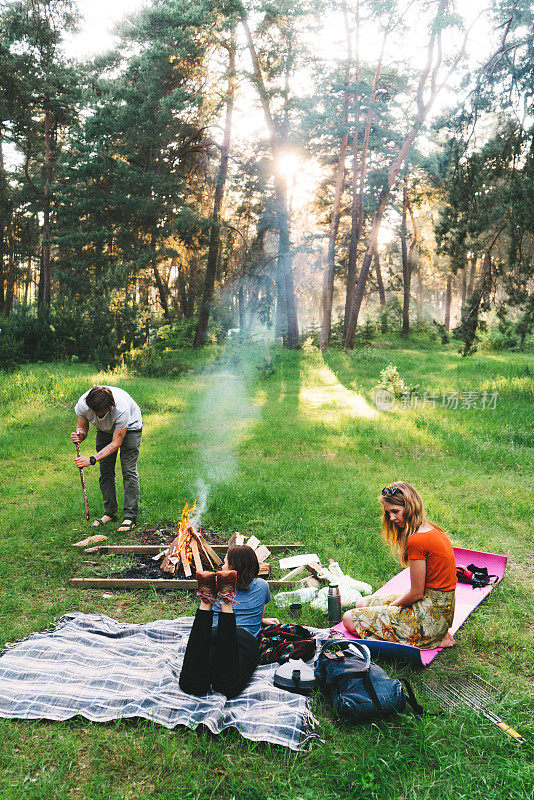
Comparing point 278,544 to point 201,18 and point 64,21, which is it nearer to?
point 201,18

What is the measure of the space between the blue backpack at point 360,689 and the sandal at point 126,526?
11.7ft

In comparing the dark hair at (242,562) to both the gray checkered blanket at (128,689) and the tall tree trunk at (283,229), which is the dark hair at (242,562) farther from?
the tall tree trunk at (283,229)

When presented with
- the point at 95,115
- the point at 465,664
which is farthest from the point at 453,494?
the point at 95,115

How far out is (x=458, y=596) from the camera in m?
4.93

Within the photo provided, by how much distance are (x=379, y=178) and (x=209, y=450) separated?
67.5ft

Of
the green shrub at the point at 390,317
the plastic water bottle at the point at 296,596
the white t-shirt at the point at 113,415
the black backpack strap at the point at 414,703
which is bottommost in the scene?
the plastic water bottle at the point at 296,596

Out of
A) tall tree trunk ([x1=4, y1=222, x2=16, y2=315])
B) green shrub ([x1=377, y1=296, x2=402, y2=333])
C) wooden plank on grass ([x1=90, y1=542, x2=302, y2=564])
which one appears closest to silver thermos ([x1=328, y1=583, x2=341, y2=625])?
wooden plank on grass ([x1=90, y1=542, x2=302, y2=564])

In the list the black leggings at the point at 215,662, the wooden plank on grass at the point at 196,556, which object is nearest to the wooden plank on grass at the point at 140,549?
the wooden plank on grass at the point at 196,556

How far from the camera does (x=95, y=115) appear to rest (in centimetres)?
2130

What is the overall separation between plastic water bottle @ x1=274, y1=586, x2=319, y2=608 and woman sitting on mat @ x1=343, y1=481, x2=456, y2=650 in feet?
2.52

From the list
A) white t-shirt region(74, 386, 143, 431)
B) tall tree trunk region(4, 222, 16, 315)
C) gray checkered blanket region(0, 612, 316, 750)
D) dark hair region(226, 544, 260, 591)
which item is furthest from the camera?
tall tree trunk region(4, 222, 16, 315)

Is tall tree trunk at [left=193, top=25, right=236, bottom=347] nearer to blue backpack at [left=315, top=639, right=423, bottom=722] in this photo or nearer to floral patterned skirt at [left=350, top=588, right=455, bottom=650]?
Result: floral patterned skirt at [left=350, top=588, right=455, bottom=650]

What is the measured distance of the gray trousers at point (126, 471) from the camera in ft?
21.4

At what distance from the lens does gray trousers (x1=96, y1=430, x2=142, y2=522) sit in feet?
21.4
